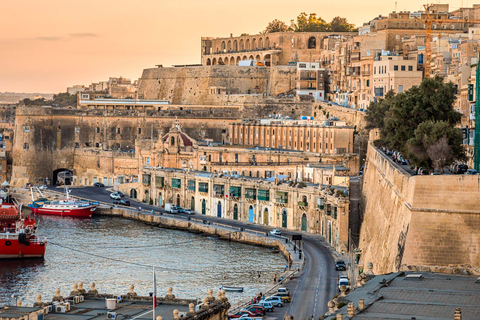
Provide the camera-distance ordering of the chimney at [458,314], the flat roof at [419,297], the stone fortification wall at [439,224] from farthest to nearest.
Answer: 1. the stone fortification wall at [439,224]
2. the flat roof at [419,297]
3. the chimney at [458,314]

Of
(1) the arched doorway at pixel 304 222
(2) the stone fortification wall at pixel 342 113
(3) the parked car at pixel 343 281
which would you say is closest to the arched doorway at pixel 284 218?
(1) the arched doorway at pixel 304 222

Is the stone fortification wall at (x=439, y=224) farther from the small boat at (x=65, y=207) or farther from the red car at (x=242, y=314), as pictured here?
the small boat at (x=65, y=207)

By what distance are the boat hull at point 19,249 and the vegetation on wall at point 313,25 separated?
192ft

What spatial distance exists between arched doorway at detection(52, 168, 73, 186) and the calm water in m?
25.9

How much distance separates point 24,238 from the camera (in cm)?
5472

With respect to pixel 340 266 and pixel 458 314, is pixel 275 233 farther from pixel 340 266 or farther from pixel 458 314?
pixel 458 314

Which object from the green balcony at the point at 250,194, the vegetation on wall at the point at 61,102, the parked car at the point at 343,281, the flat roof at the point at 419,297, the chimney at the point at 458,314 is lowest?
the parked car at the point at 343,281

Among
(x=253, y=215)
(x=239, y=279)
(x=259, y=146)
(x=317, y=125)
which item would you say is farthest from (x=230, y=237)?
(x=259, y=146)

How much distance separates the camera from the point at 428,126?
120 feet

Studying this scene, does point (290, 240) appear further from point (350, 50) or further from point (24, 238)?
point (350, 50)

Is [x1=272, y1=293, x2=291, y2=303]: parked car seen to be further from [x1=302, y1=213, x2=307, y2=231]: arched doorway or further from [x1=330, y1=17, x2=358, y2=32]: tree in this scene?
[x1=330, y1=17, x2=358, y2=32]: tree

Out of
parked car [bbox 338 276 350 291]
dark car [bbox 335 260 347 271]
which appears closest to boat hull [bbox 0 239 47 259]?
dark car [bbox 335 260 347 271]

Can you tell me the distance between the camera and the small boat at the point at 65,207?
71.4 meters

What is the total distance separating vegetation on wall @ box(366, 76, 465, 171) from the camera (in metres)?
35.9
